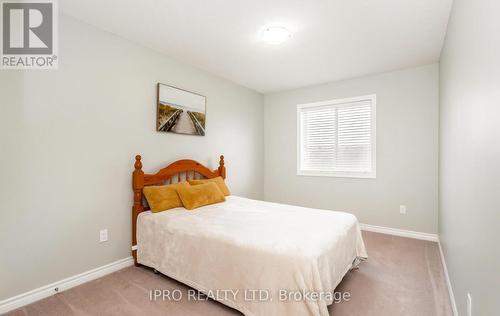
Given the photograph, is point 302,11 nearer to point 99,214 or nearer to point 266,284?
point 266,284

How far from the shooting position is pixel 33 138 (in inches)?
79.0

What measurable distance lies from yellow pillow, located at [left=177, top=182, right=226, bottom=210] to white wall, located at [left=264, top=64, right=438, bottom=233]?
1990 millimetres

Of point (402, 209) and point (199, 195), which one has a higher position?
point (199, 195)

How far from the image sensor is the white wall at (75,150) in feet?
6.28

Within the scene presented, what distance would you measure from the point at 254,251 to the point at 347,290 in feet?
3.51

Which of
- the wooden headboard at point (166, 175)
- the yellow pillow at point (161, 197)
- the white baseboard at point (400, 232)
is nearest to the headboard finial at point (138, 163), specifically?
the wooden headboard at point (166, 175)

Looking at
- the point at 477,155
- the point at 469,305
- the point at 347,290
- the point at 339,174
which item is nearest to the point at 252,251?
the point at 347,290

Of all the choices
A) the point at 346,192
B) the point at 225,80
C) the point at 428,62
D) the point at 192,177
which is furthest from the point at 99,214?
the point at 428,62

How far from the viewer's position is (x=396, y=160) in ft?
11.8

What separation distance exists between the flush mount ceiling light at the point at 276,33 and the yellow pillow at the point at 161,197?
1972mm

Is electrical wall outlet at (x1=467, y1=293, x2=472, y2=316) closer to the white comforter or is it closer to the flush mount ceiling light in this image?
the white comforter

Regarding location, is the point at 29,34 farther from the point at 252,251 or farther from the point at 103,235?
the point at 252,251

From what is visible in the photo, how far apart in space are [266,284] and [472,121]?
1.61 metres

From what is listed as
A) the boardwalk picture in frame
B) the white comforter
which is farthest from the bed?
the boardwalk picture in frame
